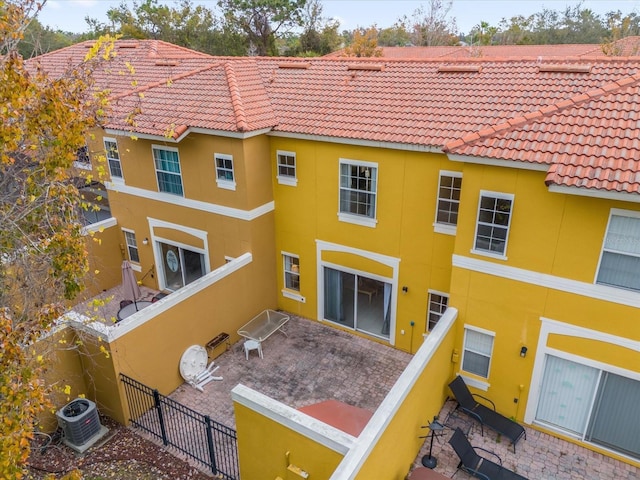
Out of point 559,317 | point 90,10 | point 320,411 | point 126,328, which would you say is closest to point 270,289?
point 126,328

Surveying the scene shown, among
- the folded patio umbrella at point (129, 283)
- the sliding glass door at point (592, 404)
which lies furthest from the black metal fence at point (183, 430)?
the sliding glass door at point (592, 404)

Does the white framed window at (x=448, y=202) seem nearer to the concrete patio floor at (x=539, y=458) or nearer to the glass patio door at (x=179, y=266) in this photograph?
the concrete patio floor at (x=539, y=458)

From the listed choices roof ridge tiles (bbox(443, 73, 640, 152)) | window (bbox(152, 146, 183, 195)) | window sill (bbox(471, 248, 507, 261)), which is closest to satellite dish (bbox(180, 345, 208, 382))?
window (bbox(152, 146, 183, 195))

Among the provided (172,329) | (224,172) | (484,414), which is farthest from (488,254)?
(172,329)

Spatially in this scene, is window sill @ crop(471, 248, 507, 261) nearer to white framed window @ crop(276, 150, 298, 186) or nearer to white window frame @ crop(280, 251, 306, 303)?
white framed window @ crop(276, 150, 298, 186)

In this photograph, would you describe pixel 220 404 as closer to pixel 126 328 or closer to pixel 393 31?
pixel 126 328

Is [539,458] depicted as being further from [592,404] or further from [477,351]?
[477,351]
